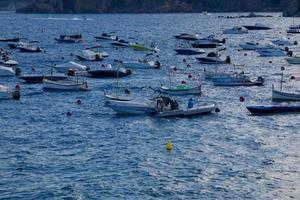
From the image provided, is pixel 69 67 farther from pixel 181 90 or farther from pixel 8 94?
pixel 181 90

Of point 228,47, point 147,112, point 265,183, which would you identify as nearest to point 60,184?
point 265,183

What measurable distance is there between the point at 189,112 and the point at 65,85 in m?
22.5

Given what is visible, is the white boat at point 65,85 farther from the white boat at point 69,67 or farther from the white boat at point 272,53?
the white boat at point 272,53

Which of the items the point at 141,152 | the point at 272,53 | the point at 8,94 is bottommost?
the point at 141,152

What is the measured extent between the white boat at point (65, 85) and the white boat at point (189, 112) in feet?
68.2

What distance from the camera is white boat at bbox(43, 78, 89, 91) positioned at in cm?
8912

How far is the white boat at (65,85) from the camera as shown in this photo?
89125 mm

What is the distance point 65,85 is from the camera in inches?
3509

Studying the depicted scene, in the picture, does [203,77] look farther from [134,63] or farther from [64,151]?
[64,151]

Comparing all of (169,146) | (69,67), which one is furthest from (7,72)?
(169,146)

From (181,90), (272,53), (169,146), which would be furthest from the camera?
(272,53)

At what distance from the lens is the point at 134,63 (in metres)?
113

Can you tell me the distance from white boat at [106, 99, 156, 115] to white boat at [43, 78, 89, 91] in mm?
17533

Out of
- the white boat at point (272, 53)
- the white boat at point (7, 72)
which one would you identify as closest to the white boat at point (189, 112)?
the white boat at point (7, 72)
